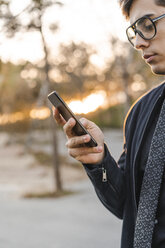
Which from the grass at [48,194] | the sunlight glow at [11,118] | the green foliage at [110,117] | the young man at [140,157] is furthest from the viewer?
the green foliage at [110,117]

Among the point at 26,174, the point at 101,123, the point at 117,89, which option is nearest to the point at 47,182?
the point at 26,174

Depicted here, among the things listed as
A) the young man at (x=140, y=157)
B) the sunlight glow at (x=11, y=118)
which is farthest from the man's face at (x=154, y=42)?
the sunlight glow at (x=11, y=118)

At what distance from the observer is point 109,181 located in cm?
160

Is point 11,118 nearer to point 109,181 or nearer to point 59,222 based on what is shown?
point 59,222

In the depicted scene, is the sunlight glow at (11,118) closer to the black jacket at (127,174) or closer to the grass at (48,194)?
the grass at (48,194)

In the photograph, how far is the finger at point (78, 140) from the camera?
57.2 inches

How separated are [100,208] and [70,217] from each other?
0.79 m

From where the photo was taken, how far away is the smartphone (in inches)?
58.6

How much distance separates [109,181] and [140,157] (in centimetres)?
Result: 17

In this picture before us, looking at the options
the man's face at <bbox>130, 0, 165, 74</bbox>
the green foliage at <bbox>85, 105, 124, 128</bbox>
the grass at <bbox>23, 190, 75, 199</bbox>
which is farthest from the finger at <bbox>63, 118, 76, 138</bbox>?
the green foliage at <bbox>85, 105, 124, 128</bbox>

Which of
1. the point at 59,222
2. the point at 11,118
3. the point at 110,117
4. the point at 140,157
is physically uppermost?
the point at 140,157

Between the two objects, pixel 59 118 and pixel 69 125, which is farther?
pixel 59 118

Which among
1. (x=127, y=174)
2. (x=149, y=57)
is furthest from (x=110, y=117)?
(x=149, y=57)

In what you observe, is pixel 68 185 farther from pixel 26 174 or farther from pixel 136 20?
pixel 136 20
